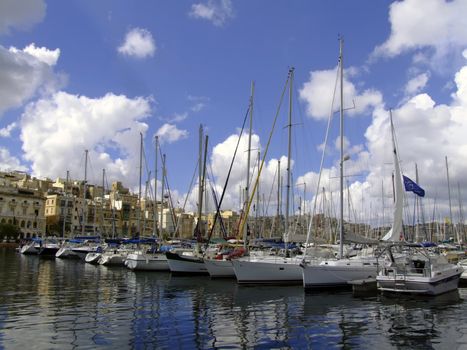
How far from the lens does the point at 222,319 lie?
1800cm

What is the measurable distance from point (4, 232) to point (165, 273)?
92.2 meters

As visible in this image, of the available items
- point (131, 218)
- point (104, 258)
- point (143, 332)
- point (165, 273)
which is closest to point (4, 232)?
point (131, 218)

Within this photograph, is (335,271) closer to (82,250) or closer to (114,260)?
(114,260)

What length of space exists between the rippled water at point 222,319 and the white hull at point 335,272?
1.02 metres

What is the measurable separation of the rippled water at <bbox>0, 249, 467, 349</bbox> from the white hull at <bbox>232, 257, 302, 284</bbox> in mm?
Result: 1454

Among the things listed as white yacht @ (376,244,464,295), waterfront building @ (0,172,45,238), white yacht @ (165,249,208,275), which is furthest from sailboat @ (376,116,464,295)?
waterfront building @ (0,172,45,238)

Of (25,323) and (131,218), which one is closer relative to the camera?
(25,323)

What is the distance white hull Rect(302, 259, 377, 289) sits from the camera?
26.8 m

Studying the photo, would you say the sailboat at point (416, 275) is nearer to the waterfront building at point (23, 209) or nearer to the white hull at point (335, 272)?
the white hull at point (335, 272)

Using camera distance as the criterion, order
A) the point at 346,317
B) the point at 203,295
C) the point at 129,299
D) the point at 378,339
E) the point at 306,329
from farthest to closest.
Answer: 1. the point at 203,295
2. the point at 129,299
3. the point at 346,317
4. the point at 306,329
5. the point at 378,339

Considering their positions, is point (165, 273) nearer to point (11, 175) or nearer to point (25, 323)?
point (25, 323)

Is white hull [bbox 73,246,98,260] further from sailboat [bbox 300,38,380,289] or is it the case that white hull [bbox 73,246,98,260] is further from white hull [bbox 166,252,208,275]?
sailboat [bbox 300,38,380,289]

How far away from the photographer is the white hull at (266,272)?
1188 inches

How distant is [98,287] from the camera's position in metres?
29.3
